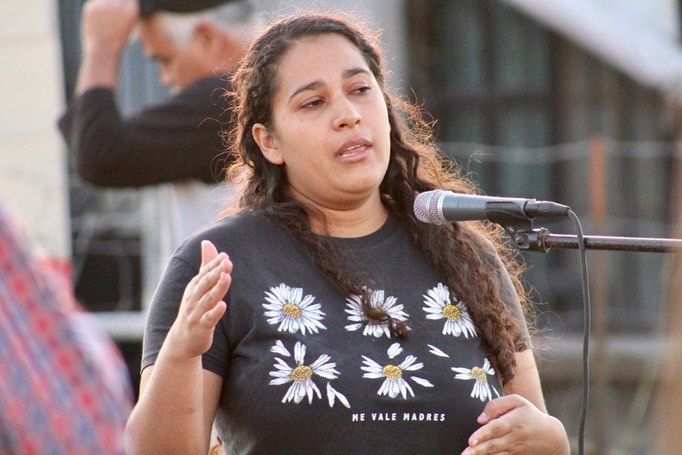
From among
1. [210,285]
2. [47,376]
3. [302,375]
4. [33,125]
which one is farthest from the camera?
[33,125]

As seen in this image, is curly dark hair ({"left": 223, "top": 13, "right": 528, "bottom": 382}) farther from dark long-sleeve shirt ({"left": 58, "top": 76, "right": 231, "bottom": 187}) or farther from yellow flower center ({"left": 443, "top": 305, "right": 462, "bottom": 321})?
dark long-sleeve shirt ({"left": 58, "top": 76, "right": 231, "bottom": 187})

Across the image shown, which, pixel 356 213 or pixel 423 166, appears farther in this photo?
pixel 423 166

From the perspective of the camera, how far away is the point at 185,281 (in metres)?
2.62

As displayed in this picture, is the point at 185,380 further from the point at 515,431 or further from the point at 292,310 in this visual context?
the point at 515,431

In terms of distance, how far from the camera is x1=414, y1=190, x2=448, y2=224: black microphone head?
103 inches

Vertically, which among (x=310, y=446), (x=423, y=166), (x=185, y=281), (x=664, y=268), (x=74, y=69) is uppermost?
(x=74, y=69)

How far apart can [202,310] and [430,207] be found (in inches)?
22.7

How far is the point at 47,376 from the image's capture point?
1.36 m

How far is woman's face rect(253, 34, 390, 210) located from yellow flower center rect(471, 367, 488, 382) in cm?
48

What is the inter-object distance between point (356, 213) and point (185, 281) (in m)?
0.46

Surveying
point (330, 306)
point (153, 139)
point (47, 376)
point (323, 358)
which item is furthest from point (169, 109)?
point (47, 376)

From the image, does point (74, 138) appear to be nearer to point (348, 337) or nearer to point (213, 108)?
point (213, 108)

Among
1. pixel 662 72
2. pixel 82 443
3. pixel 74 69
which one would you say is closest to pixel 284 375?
pixel 82 443

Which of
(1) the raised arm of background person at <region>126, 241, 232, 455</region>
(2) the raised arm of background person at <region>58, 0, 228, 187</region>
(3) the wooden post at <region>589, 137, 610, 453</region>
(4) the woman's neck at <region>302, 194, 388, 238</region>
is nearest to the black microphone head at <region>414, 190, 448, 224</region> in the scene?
(4) the woman's neck at <region>302, 194, 388, 238</region>
